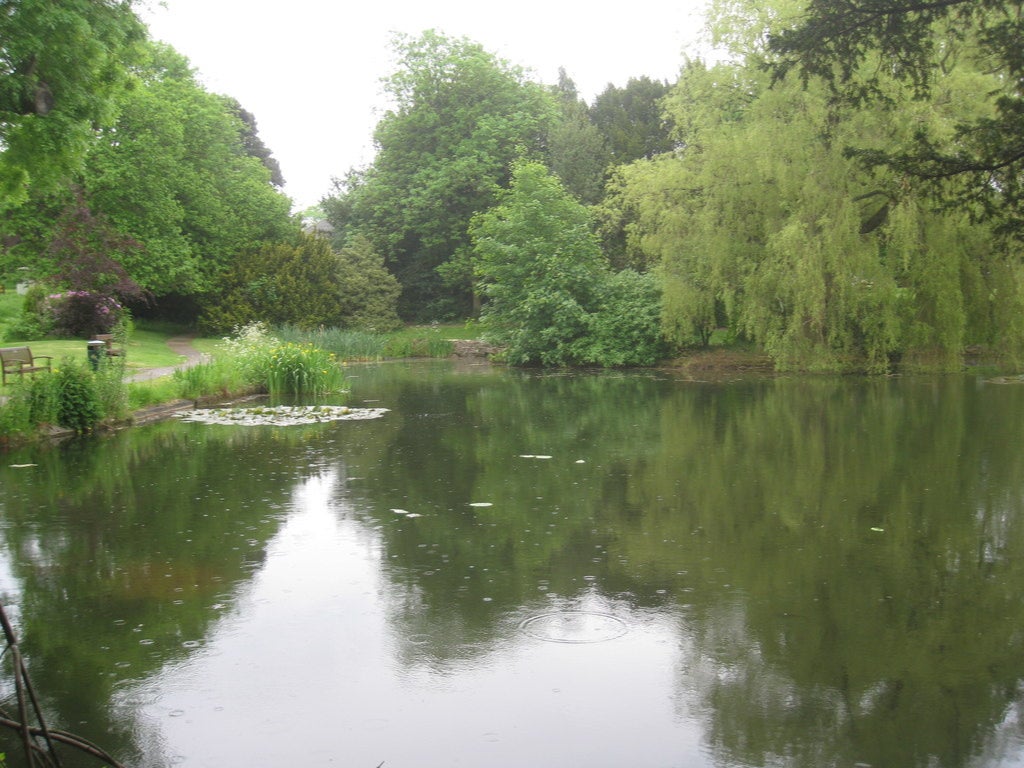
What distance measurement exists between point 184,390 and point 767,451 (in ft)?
41.3

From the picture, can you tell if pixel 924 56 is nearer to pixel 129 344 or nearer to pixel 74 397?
pixel 74 397

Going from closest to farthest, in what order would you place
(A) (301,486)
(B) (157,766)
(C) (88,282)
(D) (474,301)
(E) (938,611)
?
1. (B) (157,766)
2. (E) (938,611)
3. (A) (301,486)
4. (C) (88,282)
5. (D) (474,301)

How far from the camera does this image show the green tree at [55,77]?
12.7 metres

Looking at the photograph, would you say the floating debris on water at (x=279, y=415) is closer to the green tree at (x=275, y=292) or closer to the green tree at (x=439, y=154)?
the green tree at (x=275, y=292)

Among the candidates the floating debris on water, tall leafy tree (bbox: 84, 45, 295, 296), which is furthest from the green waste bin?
tall leafy tree (bbox: 84, 45, 295, 296)

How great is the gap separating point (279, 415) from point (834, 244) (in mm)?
14168

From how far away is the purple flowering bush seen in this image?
30.7 meters

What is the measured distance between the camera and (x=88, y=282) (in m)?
30.8

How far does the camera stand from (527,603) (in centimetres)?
674

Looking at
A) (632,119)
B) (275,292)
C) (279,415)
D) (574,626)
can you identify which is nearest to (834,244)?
(279,415)

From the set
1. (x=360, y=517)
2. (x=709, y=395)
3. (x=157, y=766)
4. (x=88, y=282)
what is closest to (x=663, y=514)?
(x=360, y=517)

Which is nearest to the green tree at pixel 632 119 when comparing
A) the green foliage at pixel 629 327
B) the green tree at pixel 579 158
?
the green tree at pixel 579 158

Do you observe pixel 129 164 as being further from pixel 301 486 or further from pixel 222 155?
pixel 301 486

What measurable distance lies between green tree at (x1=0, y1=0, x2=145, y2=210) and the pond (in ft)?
15.7
